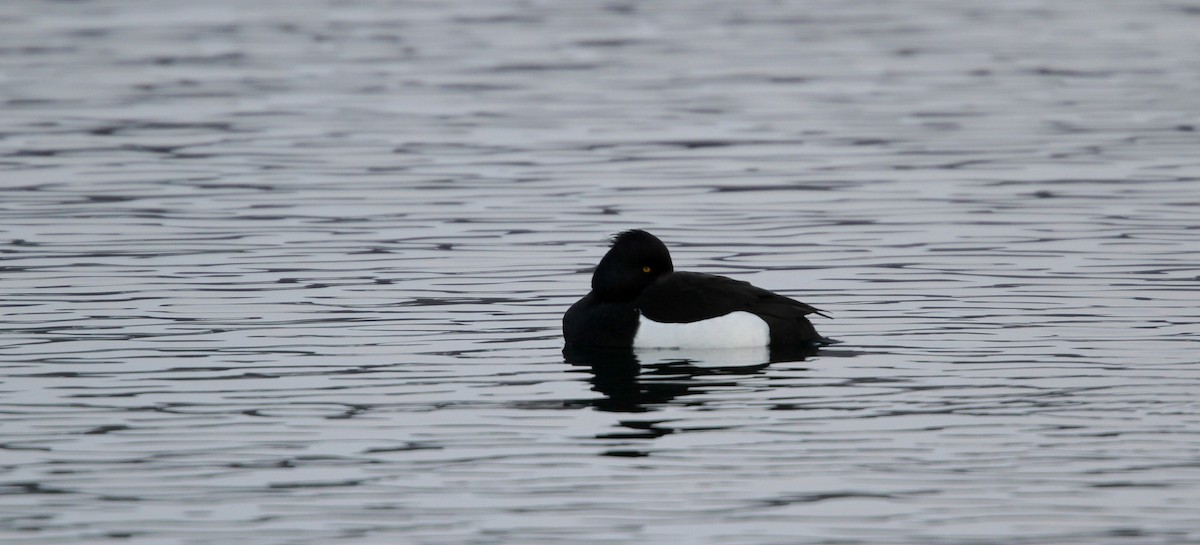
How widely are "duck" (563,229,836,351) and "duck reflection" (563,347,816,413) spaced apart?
2.6 inches

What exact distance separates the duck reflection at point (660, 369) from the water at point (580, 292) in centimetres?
4

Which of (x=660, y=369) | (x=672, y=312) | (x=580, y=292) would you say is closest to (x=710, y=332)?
(x=672, y=312)

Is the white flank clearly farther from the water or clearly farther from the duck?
the water

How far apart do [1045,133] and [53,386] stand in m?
13.9

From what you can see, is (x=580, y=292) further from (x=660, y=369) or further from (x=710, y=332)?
(x=660, y=369)

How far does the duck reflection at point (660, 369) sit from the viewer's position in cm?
1102

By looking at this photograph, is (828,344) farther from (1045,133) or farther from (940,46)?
(940,46)

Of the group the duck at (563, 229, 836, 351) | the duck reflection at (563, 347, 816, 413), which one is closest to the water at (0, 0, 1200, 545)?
the duck reflection at (563, 347, 816, 413)

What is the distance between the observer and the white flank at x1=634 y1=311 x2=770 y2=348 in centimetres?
1227

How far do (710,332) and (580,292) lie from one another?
223 cm

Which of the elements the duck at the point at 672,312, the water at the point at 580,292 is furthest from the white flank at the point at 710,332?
the water at the point at 580,292

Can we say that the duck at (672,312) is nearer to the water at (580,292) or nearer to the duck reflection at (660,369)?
the duck reflection at (660,369)

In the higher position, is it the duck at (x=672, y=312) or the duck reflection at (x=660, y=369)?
the duck at (x=672, y=312)

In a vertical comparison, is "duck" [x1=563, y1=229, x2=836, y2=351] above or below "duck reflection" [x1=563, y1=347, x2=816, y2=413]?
above
